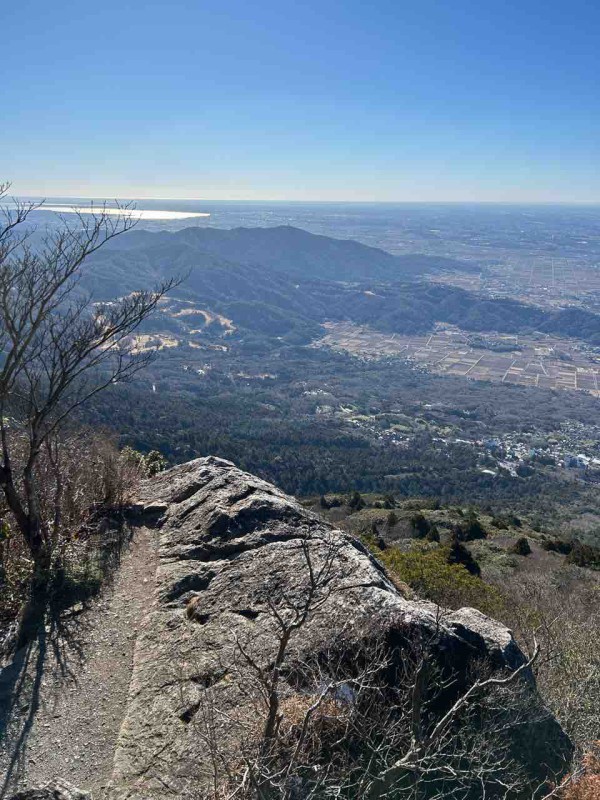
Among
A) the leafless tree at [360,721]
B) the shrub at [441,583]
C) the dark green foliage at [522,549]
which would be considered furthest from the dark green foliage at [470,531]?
the leafless tree at [360,721]

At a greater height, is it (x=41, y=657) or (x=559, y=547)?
(x=41, y=657)

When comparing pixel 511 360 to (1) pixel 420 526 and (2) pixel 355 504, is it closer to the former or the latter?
(2) pixel 355 504

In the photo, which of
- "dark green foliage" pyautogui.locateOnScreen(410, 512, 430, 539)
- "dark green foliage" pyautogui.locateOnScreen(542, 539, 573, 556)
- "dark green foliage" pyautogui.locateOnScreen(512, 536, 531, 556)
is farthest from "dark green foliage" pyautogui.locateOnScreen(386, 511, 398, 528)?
"dark green foliage" pyautogui.locateOnScreen(542, 539, 573, 556)

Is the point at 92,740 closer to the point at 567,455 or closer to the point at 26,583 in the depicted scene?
the point at 26,583

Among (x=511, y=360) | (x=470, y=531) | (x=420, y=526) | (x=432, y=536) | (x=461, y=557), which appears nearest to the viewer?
(x=461, y=557)

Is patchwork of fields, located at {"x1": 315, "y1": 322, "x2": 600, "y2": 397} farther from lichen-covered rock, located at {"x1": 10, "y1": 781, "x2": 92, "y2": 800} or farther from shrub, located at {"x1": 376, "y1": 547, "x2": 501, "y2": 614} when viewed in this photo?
lichen-covered rock, located at {"x1": 10, "y1": 781, "x2": 92, "y2": 800}

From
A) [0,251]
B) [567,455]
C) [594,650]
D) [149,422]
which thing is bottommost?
[567,455]

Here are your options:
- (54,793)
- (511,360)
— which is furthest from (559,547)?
(511,360)

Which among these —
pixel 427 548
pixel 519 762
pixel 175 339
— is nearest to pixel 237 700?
pixel 519 762
